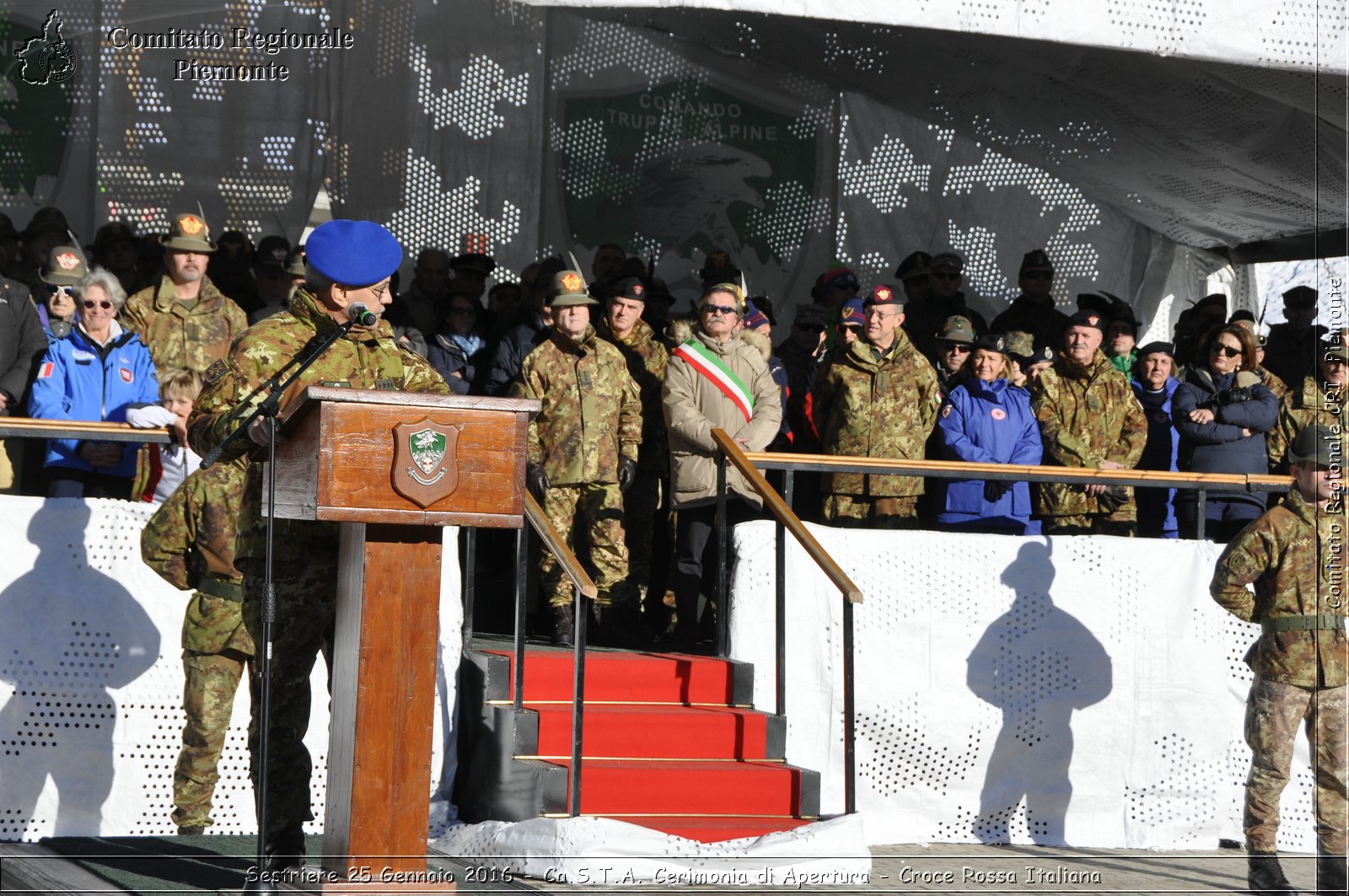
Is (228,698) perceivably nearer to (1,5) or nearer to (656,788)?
(656,788)

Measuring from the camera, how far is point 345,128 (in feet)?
37.3

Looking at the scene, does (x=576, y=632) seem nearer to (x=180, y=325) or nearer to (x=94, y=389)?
(x=94, y=389)

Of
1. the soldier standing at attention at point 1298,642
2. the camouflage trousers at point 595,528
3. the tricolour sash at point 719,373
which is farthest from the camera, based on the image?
the tricolour sash at point 719,373

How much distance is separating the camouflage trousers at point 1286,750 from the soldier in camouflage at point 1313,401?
9.66 feet

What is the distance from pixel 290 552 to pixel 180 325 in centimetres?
411

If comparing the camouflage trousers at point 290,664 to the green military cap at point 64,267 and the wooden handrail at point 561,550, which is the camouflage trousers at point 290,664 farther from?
the green military cap at point 64,267

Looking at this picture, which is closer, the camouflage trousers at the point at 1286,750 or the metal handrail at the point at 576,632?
the metal handrail at the point at 576,632

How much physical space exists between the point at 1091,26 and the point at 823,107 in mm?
3686

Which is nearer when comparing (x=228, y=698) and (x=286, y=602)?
(x=286, y=602)

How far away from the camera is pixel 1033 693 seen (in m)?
8.64

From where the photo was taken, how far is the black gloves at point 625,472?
29.0ft

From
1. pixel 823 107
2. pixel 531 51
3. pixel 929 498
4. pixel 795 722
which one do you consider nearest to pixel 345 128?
pixel 531 51

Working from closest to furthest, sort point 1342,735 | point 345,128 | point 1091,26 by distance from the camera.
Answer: point 1342,735 → point 1091,26 → point 345,128

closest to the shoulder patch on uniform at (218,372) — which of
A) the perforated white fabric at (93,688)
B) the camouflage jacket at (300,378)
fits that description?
the camouflage jacket at (300,378)
